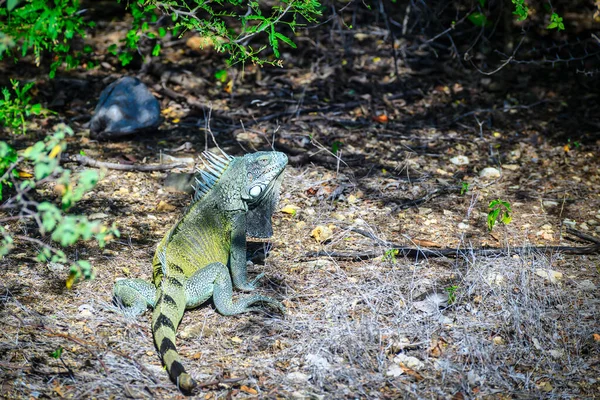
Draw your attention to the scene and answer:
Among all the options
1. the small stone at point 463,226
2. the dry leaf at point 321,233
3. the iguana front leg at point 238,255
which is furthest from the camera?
the small stone at point 463,226

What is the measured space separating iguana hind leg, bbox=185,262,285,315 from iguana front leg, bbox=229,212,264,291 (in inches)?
6.8

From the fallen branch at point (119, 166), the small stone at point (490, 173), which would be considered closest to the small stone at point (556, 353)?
the small stone at point (490, 173)

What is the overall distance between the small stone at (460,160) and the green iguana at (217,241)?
88.7 inches

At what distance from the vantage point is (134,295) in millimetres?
3873

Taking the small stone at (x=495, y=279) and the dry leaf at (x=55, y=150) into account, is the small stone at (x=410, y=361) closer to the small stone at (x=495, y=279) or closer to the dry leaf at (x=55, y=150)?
the small stone at (x=495, y=279)

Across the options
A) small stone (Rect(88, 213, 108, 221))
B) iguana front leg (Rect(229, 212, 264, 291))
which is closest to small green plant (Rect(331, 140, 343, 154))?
iguana front leg (Rect(229, 212, 264, 291))

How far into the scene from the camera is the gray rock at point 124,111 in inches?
245

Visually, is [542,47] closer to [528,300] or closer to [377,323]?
[528,300]

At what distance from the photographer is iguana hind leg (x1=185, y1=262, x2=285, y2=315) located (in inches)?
155

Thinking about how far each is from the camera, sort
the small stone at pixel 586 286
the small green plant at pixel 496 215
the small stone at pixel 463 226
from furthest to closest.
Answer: the small stone at pixel 463 226 < the small green plant at pixel 496 215 < the small stone at pixel 586 286

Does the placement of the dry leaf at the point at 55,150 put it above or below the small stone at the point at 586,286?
above

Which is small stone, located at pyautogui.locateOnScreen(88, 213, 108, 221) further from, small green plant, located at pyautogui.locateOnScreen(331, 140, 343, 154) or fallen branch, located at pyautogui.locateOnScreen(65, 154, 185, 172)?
small green plant, located at pyautogui.locateOnScreen(331, 140, 343, 154)

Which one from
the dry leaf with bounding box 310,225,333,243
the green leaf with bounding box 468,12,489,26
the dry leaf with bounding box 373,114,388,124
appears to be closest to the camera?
the dry leaf with bounding box 310,225,333,243

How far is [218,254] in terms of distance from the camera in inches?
168
